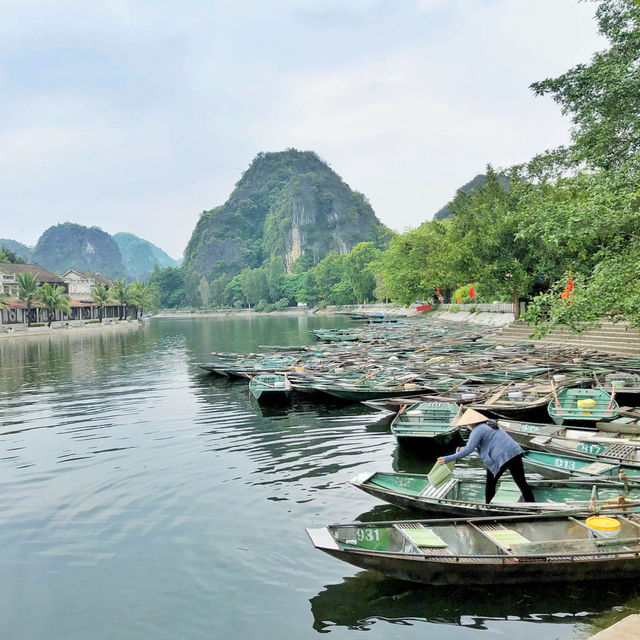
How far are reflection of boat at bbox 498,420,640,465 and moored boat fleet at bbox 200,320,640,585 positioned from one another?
0.08ft

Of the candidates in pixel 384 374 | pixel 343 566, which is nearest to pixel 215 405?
pixel 384 374

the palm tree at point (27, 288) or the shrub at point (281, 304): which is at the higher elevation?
the palm tree at point (27, 288)

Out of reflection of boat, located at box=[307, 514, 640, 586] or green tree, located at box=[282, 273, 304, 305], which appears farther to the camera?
green tree, located at box=[282, 273, 304, 305]

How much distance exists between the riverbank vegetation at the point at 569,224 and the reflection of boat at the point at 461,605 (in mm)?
9037

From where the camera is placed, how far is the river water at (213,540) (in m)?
6.20

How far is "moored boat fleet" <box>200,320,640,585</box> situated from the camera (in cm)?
612

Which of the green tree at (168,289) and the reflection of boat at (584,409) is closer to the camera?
the reflection of boat at (584,409)

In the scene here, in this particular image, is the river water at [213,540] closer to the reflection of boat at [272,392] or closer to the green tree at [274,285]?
the reflection of boat at [272,392]

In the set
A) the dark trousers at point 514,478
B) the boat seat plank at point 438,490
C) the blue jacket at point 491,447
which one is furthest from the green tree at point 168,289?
the dark trousers at point 514,478

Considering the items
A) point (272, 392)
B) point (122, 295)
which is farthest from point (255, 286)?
point (272, 392)

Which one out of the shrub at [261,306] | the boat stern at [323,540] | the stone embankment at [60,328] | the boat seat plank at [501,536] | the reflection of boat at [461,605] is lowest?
the reflection of boat at [461,605]

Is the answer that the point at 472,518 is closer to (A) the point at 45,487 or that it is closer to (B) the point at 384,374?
(A) the point at 45,487

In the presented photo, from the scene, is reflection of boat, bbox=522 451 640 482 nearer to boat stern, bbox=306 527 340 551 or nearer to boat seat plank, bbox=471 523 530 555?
boat seat plank, bbox=471 523 530 555

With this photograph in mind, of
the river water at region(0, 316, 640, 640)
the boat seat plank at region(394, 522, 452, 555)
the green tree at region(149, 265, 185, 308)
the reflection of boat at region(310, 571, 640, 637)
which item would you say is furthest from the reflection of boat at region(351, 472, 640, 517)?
the green tree at region(149, 265, 185, 308)
